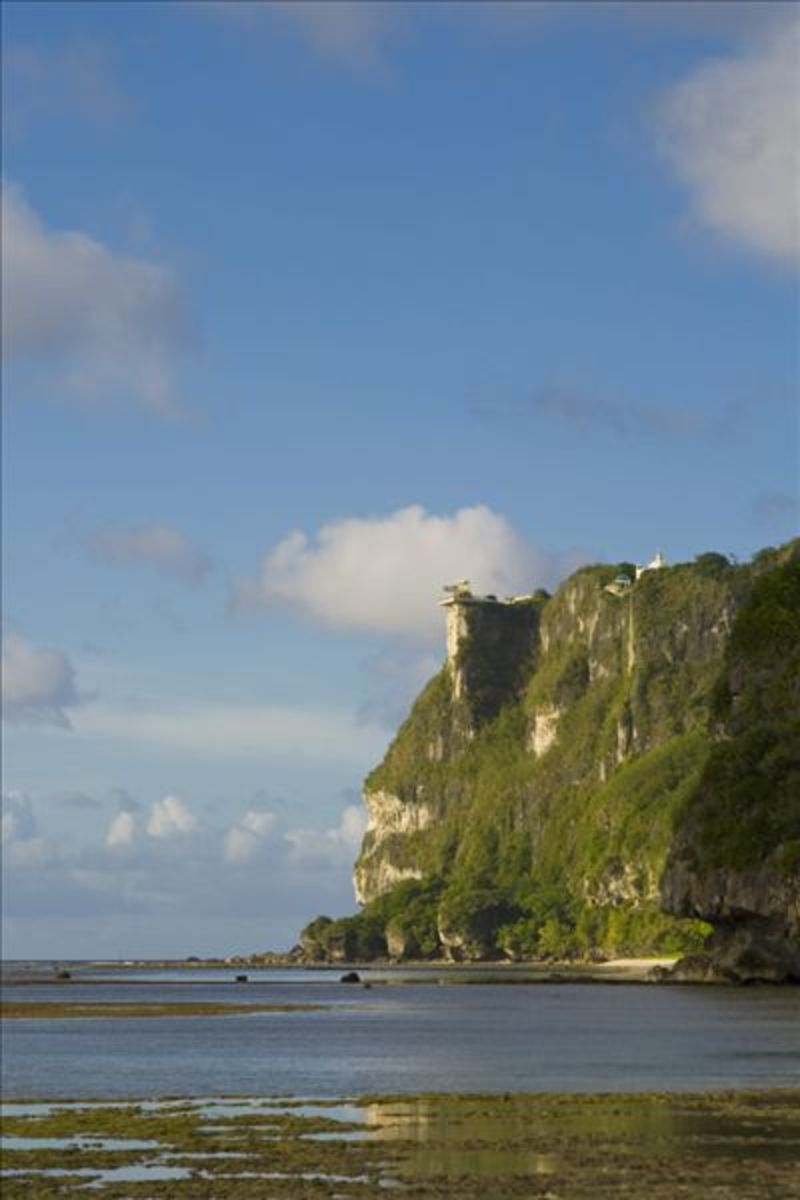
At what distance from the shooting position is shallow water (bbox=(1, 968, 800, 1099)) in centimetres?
6512

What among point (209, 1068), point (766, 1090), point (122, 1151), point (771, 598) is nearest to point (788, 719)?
point (771, 598)

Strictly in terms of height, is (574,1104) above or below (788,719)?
below

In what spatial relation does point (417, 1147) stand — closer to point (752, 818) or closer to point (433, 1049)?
point (433, 1049)

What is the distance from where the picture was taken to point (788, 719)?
15688 centimetres

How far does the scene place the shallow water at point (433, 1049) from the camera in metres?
65.1

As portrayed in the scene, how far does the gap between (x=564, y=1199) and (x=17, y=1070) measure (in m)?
42.2

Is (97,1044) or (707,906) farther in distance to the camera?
(707,906)

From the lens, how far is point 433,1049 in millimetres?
85438

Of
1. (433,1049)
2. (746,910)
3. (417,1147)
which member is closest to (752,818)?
(746,910)

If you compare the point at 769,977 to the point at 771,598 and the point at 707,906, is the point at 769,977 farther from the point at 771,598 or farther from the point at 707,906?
the point at 771,598

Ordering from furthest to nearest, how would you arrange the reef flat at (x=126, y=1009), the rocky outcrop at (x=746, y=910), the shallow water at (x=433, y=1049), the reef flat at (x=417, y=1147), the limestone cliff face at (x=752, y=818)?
the limestone cliff face at (x=752, y=818) → the rocky outcrop at (x=746, y=910) → the reef flat at (x=126, y=1009) → the shallow water at (x=433, y=1049) → the reef flat at (x=417, y=1147)

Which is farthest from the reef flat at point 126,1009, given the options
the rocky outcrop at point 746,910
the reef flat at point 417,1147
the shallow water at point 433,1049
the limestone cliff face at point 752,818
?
the reef flat at point 417,1147

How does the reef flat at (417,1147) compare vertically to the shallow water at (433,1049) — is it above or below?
below

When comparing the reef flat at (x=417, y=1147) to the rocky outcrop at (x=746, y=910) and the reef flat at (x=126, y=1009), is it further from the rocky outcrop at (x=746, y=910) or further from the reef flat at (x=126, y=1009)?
the rocky outcrop at (x=746, y=910)
